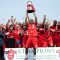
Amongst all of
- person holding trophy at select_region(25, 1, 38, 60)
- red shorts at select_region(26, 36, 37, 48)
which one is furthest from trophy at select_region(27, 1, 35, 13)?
red shorts at select_region(26, 36, 37, 48)

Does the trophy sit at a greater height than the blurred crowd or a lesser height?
greater

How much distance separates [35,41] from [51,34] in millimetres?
1034

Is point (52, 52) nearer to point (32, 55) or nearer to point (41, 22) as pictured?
point (32, 55)

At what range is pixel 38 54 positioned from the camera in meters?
11.0

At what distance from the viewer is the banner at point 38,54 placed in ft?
35.7

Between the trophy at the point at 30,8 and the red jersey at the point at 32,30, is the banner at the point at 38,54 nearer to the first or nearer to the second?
the red jersey at the point at 32,30

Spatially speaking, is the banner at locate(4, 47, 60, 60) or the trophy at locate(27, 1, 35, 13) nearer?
the banner at locate(4, 47, 60, 60)

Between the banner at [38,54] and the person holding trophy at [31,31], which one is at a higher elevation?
the person holding trophy at [31,31]

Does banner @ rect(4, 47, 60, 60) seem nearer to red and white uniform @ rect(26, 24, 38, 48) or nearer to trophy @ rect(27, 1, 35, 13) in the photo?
red and white uniform @ rect(26, 24, 38, 48)

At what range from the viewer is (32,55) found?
1109 cm

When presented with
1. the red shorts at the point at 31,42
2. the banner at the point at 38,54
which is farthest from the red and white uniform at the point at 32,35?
the banner at the point at 38,54

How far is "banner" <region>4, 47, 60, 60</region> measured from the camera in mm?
10891

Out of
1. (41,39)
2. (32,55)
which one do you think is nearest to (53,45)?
(41,39)

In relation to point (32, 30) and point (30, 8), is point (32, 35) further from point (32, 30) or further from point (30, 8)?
point (30, 8)
